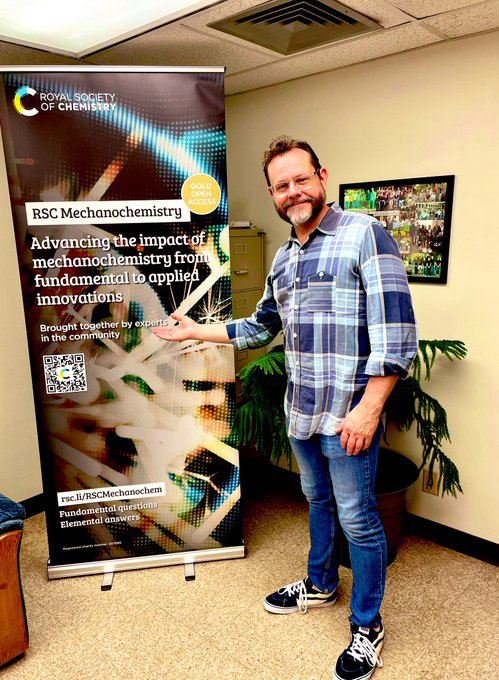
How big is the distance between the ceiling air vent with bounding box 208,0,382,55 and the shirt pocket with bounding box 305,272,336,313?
38.6 inches

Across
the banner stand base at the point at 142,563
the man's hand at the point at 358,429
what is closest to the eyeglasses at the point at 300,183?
the man's hand at the point at 358,429

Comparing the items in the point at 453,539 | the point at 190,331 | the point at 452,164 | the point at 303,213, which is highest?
the point at 452,164

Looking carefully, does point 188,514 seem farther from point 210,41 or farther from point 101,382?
point 210,41

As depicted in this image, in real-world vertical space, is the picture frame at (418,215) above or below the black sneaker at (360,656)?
above

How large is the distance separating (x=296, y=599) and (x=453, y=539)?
90cm

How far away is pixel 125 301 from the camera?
208cm

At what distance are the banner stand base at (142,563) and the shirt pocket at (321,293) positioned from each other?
130cm

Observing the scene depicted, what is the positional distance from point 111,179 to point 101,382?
0.83 metres

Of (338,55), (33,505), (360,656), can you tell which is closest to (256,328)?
(360,656)

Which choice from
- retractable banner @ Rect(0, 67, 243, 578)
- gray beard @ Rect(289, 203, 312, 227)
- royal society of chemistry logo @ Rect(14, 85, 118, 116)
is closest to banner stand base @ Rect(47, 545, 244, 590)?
retractable banner @ Rect(0, 67, 243, 578)

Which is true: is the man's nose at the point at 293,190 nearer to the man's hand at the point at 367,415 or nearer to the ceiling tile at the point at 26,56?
the man's hand at the point at 367,415

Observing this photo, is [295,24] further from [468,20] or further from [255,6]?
[468,20]

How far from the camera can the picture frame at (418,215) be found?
2.25 meters

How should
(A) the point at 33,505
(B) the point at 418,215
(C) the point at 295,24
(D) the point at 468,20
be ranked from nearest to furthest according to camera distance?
1. (D) the point at 468,20
2. (C) the point at 295,24
3. (B) the point at 418,215
4. (A) the point at 33,505
